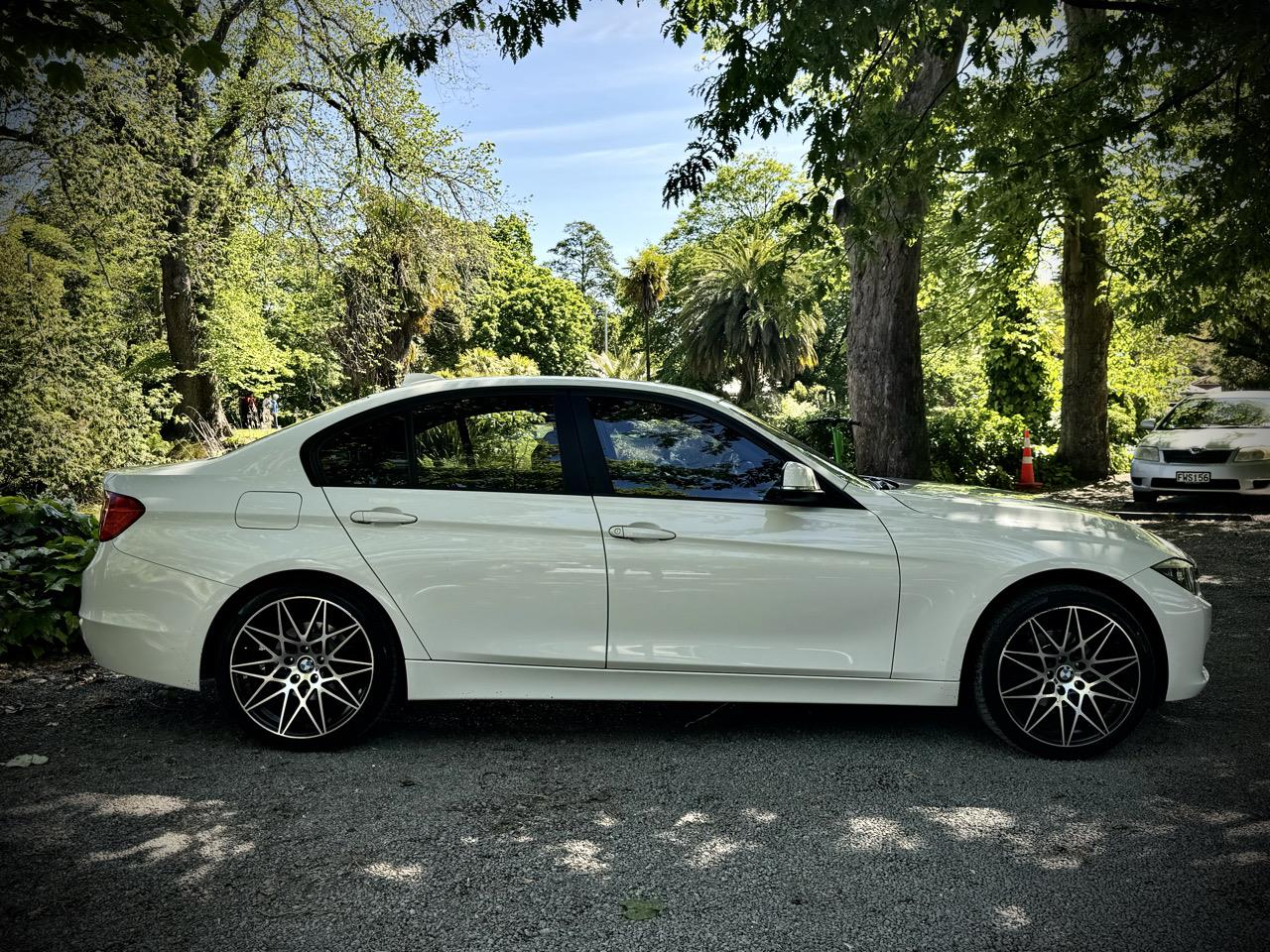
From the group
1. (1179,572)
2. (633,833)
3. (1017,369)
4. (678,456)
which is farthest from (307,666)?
(1017,369)

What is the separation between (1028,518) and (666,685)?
1807 millimetres

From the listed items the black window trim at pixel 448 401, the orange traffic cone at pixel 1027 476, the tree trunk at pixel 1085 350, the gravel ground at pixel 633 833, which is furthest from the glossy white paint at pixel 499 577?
the tree trunk at pixel 1085 350

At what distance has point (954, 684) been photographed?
14.0ft

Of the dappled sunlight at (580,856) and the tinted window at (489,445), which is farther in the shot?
the tinted window at (489,445)

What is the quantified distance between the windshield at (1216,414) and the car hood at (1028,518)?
37.3 feet

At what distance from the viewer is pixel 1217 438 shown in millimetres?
13727

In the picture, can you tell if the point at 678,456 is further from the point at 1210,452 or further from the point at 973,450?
the point at 973,450

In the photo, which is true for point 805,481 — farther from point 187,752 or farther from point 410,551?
point 187,752

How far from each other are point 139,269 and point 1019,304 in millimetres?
19022

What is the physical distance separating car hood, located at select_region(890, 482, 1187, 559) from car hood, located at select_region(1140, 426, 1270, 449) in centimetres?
1062

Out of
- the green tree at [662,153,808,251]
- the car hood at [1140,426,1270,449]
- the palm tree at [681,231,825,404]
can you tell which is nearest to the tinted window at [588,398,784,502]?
the car hood at [1140,426,1270,449]

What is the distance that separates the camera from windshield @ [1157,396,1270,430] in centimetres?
1419

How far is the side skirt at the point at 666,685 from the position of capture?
4.26 metres

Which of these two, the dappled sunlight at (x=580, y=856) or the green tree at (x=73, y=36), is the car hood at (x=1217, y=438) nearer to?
the dappled sunlight at (x=580, y=856)
